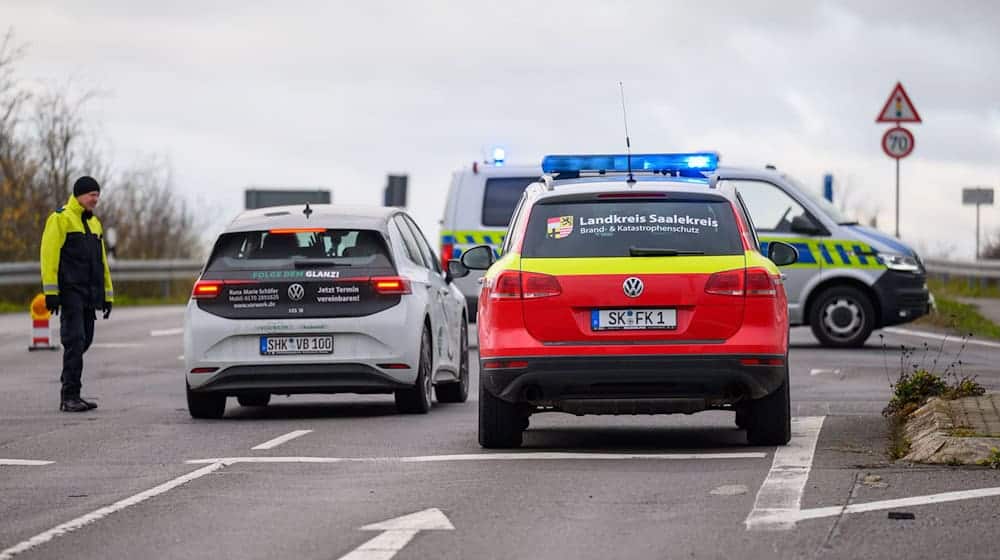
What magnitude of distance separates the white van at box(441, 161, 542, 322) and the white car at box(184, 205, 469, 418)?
932 cm

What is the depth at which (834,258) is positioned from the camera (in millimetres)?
23094

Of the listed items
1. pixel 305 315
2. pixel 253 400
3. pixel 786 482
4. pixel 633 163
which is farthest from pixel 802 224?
pixel 786 482

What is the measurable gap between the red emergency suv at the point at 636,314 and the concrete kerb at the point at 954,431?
87cm

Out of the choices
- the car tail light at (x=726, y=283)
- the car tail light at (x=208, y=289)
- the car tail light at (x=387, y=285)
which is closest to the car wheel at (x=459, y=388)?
the car tail light at (x=387, y=285)

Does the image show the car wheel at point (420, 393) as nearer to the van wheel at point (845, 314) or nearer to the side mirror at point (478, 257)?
the side mirror at point (478, 257)

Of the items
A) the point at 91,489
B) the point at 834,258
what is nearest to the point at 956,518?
the point at 91,489

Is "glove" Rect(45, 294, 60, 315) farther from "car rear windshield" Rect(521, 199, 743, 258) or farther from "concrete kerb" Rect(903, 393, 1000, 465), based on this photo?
"concrete kerb" Rect(903, 393, 1000, 465)

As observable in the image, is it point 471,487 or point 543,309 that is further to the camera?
point 543,309

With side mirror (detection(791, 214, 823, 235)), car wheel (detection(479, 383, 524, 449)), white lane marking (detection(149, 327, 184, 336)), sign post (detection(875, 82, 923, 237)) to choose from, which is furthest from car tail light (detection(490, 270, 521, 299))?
sign post (detection(875, 82, 923, 237))

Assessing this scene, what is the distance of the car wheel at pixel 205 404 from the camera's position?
14766 mm

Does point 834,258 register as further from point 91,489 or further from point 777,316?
point 91,489

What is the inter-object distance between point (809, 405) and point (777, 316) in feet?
12.5

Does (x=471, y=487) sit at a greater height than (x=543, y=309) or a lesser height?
lesser

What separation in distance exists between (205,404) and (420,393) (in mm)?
1551
